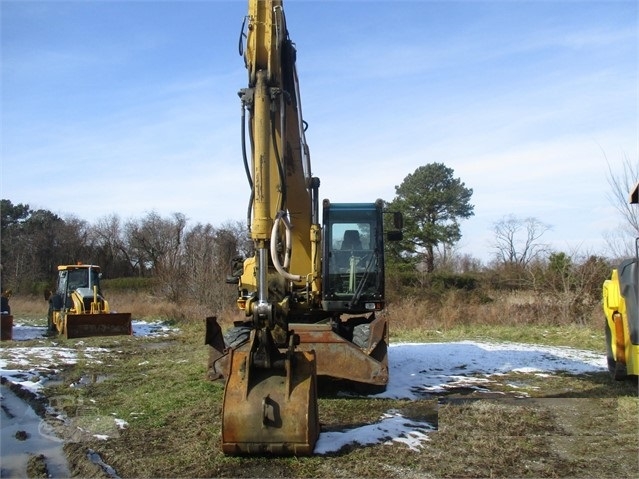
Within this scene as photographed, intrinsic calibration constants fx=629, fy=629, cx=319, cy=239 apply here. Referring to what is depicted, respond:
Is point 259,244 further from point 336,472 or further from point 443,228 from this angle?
point 443,228

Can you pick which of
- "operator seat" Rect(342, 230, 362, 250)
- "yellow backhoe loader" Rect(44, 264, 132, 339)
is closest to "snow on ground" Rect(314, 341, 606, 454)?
"operator seat" Rect(342, 230, 362, 250)

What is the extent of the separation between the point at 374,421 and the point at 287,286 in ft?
6.06

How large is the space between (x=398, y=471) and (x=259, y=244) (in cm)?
233

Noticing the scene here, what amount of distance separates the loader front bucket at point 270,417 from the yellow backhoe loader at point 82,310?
12931mm

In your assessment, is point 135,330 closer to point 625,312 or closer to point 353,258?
point 353,258

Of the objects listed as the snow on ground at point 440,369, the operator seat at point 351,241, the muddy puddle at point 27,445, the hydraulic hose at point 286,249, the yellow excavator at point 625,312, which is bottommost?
the muddy puddle at point 27,445

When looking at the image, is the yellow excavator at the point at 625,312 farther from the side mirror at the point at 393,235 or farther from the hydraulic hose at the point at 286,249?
the hydraulic hose at the point at 286,249

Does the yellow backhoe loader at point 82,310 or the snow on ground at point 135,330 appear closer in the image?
the yellow backhoe loader at point 82,310

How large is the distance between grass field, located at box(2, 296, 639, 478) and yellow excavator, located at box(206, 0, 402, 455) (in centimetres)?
37

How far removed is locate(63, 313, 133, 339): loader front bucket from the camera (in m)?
17.0

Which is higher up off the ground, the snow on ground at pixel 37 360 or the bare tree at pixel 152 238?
the bare tree at pixel 152 238

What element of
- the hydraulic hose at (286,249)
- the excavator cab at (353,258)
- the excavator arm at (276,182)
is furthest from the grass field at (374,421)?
the hydraulic hose at (286,249)

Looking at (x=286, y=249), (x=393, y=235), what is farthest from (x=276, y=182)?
(x=393, y=235)

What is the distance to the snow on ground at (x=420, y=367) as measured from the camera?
20.1 feet
